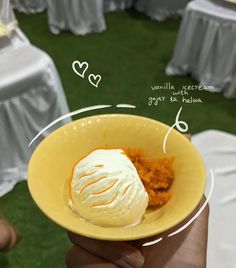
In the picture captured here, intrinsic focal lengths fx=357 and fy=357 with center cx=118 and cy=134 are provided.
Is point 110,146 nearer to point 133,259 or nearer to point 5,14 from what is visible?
point 133,259

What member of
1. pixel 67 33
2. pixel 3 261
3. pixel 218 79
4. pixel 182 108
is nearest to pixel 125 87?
pixel 182 108

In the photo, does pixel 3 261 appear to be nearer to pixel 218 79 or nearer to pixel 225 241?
pixel 225 241

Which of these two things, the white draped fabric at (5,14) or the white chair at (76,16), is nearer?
the white draped fabric at (5,14)

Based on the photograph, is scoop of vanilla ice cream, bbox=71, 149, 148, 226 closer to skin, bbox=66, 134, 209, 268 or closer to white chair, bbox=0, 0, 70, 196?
skin, bbox=66, 134, 209, 268

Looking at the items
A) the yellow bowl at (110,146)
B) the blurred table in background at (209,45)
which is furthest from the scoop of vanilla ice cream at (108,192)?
the blurred table in background at (209,45)

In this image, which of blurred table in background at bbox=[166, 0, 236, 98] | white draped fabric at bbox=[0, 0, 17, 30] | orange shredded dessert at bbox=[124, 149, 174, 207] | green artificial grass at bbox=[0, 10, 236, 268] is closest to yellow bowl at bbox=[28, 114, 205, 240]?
orange shredded dessert at bbox=[124, 149, 174, 207]

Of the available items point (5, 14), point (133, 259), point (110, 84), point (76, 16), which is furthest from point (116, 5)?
point (133, 259)

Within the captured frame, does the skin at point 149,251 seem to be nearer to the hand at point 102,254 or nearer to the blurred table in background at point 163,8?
the hand at point 102,254
